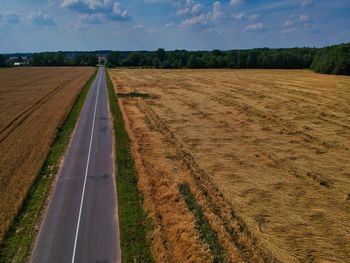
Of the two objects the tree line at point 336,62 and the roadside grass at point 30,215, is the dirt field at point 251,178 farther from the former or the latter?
the tree line at point 336,62

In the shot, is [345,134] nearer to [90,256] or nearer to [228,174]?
A: [228,174]

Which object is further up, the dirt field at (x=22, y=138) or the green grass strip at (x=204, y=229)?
the green grass strip at (x=204, y=229)

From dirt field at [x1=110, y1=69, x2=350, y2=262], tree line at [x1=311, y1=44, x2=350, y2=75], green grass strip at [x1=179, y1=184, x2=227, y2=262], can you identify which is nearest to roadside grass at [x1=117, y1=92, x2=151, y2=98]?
dirt field at [x1=110, y1=69, x2=350, y2=262]

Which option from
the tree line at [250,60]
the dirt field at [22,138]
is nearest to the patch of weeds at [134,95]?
the dirt field at [22,138]

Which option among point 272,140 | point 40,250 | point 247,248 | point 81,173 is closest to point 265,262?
point 247,248

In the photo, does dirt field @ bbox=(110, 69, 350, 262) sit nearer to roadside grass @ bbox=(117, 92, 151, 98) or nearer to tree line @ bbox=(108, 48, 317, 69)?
roadside grass @ bbox=(117, 92, 151, 98)

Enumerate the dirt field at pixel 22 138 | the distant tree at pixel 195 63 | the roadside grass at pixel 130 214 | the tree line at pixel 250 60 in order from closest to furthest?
1. the roadside grass at pixel 130 214
2. the dirt field at pixel 22 138
3. the tree line at pixel 250 60
4. the distant tree at pixel 195 63
